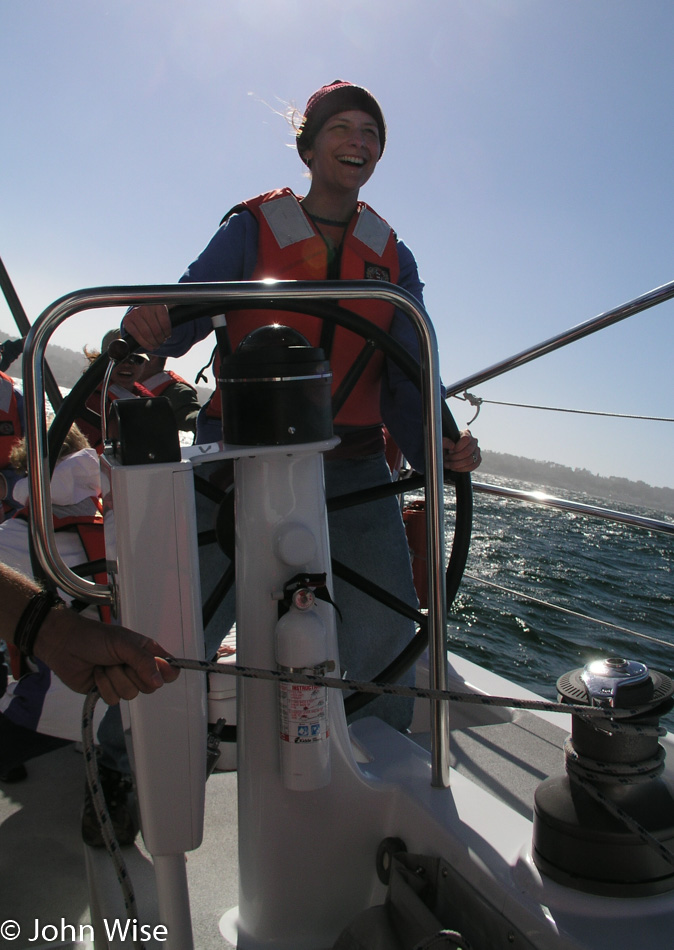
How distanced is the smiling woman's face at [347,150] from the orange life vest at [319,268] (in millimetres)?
78

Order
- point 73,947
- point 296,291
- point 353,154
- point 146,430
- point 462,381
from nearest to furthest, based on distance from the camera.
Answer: point 146,430
point 296,291
point 73,947
point 353,154
point 462,381

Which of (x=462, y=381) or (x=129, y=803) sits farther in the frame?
(x=462, y=381)

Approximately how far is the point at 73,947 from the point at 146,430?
37.5 inches

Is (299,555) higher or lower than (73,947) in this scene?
higher

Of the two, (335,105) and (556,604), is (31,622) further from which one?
(556,604)

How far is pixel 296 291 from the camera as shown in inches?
40.5

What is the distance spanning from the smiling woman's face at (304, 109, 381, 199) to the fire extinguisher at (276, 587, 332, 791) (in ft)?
3.03

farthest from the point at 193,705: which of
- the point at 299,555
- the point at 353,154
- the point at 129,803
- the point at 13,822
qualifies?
the point at 353,154

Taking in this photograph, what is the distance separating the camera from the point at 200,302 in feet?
3.34

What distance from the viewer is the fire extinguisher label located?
3.58ft

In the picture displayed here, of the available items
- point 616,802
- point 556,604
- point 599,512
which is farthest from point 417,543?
point 556,604

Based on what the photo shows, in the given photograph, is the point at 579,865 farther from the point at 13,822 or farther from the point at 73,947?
the point at 13,822

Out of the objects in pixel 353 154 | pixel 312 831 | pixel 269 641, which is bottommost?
pixel 312 831

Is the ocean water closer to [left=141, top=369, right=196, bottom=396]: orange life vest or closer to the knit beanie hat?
the knit beanie hat
